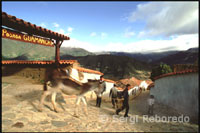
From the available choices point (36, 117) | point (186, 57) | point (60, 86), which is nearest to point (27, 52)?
point (186, 57)

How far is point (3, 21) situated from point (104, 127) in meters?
5.61

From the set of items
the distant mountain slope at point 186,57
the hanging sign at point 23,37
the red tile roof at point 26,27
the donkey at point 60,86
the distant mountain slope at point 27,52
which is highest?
the distant mountain slope at point 27,52

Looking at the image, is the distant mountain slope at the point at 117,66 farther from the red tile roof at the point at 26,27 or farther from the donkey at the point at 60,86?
the red tile roof at the point at 26,27

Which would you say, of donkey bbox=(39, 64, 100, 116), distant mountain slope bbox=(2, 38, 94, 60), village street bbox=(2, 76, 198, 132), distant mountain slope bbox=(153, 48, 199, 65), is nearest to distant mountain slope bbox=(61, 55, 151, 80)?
distant mountain slope bbox=(153, 48, 199, 65)

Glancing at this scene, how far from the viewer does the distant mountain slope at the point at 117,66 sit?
5925 cm

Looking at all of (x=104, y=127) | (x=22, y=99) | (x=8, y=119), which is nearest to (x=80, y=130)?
(x=104, y=127)

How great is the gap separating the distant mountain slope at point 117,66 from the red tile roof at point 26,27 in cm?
5147

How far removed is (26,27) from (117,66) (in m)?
61.4

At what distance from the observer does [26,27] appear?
545 centimetres

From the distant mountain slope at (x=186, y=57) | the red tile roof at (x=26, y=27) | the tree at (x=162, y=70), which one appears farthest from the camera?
the distant mountain slope at (x=186, y=57)

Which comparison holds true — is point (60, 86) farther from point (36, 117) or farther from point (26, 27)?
point (26, 27)

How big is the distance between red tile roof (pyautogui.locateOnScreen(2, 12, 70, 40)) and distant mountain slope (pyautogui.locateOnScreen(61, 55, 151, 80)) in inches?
2026

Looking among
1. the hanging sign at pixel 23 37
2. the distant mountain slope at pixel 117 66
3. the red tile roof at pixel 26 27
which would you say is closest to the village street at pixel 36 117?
the hanging sign at pixel 23 37

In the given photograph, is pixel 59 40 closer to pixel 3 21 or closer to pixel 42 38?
pixel 42 38
